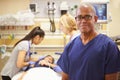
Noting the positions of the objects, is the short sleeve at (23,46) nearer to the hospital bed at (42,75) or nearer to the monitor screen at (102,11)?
the hospital bed at (42,75)

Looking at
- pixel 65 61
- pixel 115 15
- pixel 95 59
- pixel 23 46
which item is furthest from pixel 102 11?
pixel 95 59

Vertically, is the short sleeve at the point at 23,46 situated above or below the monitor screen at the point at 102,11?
below

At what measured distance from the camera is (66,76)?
1.87 metres

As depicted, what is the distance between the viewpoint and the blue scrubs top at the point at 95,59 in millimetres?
1569

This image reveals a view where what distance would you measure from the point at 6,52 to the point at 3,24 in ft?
1.53

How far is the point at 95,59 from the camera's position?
1586mm

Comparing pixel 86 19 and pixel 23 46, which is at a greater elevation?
pixel 86 19

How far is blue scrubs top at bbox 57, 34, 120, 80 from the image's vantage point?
1.57m

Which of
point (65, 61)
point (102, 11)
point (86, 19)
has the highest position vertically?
point (102, 11)

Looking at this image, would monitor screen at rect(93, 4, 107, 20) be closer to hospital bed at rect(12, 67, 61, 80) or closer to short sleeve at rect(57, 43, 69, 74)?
hospital bed at rect(12, 67, 61, 80)

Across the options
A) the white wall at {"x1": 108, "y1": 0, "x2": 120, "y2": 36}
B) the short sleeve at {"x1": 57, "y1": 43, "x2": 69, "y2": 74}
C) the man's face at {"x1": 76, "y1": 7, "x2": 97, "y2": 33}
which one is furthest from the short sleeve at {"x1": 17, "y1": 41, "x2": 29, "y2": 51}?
the white wall at {"x1": 108, "y1": 0, "x2": 120, "y2": 36}

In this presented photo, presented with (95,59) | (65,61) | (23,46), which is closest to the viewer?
(95,59)

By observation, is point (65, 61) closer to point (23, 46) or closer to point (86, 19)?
point (86, 19)

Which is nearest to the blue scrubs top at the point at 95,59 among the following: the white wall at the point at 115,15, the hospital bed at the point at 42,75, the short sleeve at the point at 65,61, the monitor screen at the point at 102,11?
the short sleeve at the point at 65,61
